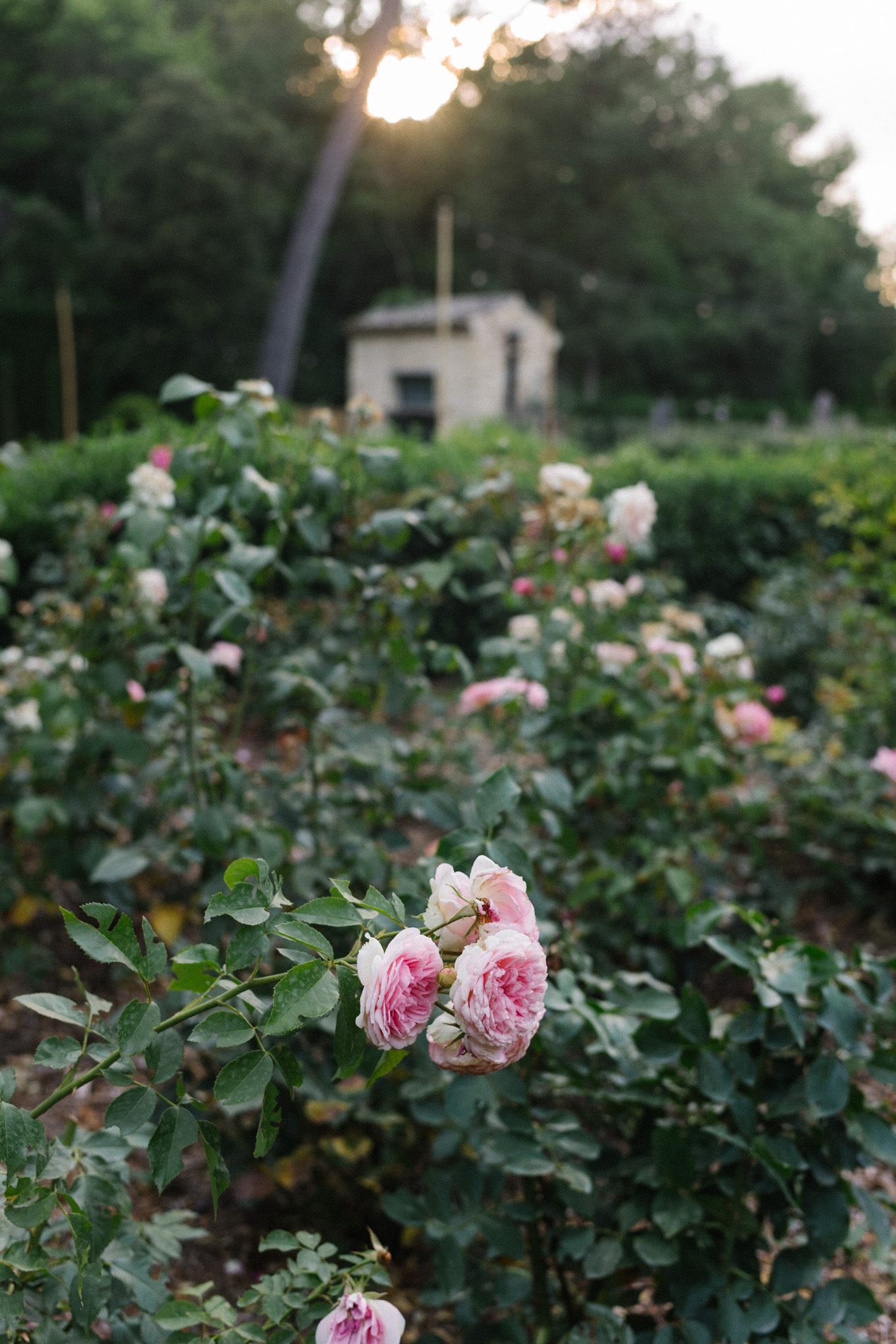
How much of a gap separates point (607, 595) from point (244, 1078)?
183 centimetres

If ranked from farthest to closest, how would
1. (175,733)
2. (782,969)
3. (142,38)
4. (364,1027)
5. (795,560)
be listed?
(142,38)
(795,560)
(175,733)
(782,969)
(364,1027)

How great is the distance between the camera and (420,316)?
19.2 meters

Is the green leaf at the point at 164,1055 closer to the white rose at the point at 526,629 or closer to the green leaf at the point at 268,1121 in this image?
the green leaf at the point at 268,1121

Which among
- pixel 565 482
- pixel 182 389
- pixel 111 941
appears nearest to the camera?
pixel 111 941

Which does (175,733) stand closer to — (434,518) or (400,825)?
(434,518)

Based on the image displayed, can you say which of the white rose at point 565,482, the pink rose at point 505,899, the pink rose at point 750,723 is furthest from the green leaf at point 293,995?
the pink rose at point 750,723

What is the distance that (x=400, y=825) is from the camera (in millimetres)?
3234

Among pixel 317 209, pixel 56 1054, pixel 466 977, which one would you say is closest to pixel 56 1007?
pixel 56 1054

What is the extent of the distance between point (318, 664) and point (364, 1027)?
1.26 metres

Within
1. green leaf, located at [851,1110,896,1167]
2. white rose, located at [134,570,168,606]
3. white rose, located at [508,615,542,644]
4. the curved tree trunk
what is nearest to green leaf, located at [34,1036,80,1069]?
green leaf, located at [851,1110,896,1167]

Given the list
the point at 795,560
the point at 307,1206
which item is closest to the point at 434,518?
the point at 307,1206

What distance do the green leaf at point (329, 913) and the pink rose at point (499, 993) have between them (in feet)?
0.26

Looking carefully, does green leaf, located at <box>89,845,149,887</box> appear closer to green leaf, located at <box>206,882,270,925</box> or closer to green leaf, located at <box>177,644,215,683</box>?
green leaf, located at <box>177,644,215,683</box>

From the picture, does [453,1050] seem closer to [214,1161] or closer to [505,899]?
[505,899]
